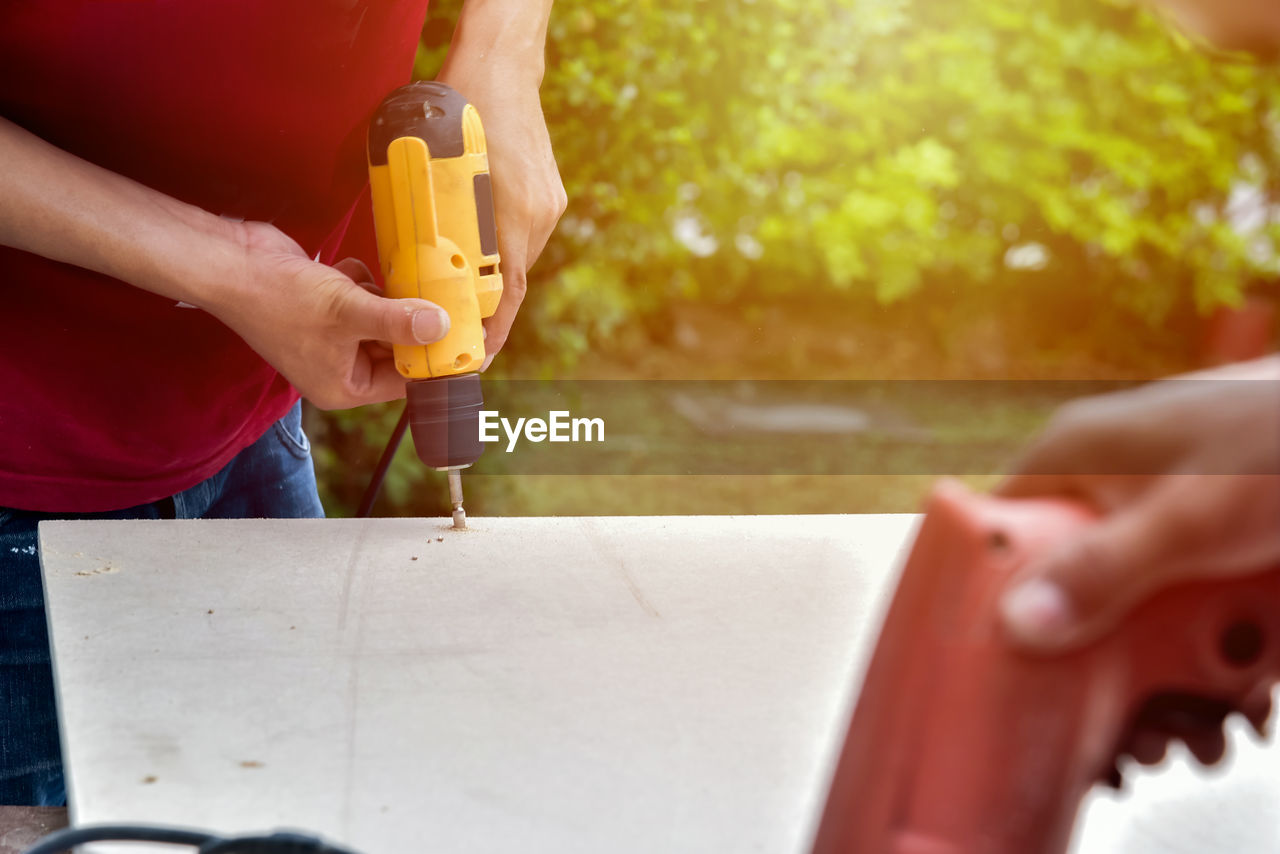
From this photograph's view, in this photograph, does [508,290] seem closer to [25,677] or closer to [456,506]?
[456,506]

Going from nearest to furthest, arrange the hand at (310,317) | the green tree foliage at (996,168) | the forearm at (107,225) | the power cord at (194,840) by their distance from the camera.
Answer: the power cord at (194,840)
the forearm at (107,225)
the hand at (310,317)
the green tree foliage at (996,168)

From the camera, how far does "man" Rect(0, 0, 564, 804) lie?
2.99ft

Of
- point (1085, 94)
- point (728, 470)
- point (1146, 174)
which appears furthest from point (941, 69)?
point (728, 470)

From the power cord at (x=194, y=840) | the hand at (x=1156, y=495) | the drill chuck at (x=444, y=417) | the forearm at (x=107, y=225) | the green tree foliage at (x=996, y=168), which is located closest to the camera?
the hand at (x=1156, y=495)

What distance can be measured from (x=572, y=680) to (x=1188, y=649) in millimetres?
471

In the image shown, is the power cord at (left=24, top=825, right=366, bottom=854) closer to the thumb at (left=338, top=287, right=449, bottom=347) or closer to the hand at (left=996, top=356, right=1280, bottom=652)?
the hand at (left=996, top=356, right=1280, bottom=652)

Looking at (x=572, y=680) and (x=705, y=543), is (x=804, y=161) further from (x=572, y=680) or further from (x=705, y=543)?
(x=572, y=680)

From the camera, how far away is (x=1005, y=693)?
49 centimetres

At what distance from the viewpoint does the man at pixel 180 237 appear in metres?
0.91

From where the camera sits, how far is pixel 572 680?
829 mm

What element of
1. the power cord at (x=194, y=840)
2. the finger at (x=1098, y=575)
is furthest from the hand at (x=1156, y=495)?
the power cord at (x=194, y=840)

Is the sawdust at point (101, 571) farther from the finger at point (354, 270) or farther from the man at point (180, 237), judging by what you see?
the finger at point (354, 270)

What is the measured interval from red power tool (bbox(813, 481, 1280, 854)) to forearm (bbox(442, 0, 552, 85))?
83 cm

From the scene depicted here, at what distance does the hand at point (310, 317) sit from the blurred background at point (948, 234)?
1692 millimetres
